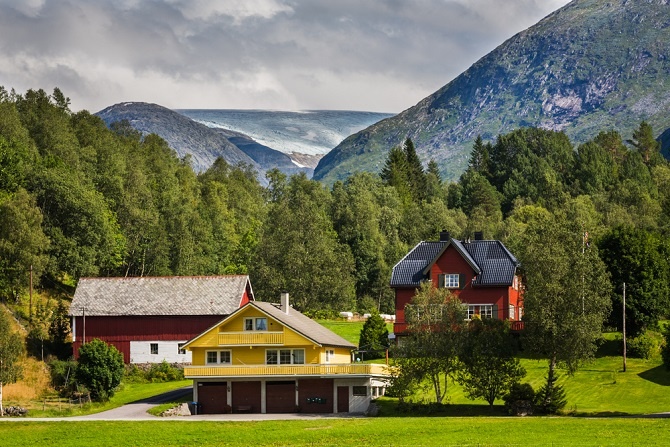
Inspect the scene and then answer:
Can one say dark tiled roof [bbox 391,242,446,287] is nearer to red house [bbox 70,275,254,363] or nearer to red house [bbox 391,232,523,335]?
red house [bbox 391,232,523,335]

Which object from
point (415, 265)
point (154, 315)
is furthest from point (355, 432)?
point (154, 315)

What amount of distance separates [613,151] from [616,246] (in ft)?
347

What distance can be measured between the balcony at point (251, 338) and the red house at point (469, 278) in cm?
1532

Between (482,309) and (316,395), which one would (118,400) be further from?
(482,309)

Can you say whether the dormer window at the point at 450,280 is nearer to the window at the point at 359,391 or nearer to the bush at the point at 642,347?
the bush at the point at 642,347

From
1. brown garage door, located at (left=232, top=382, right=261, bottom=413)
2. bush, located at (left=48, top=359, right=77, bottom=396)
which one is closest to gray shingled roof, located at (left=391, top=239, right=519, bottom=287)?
brown garage door, located at (left=232, top=382, right=261, bottom=413)

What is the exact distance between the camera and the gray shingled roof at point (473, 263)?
285 feet

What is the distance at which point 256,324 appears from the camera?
73.2 metres

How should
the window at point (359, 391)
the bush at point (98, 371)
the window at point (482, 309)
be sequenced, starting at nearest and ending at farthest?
the window at point (359, 391), the bush at point (98, 371), the window at point (482, 309)

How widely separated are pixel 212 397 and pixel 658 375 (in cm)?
2833

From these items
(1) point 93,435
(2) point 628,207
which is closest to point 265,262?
(1) point 93,435

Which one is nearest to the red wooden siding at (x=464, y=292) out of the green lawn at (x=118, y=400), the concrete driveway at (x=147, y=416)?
the green lawn at (x=118, y=400)

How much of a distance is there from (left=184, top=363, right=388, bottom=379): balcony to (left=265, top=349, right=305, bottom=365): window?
5.14 ft

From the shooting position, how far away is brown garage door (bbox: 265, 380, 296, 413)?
71.7 m
